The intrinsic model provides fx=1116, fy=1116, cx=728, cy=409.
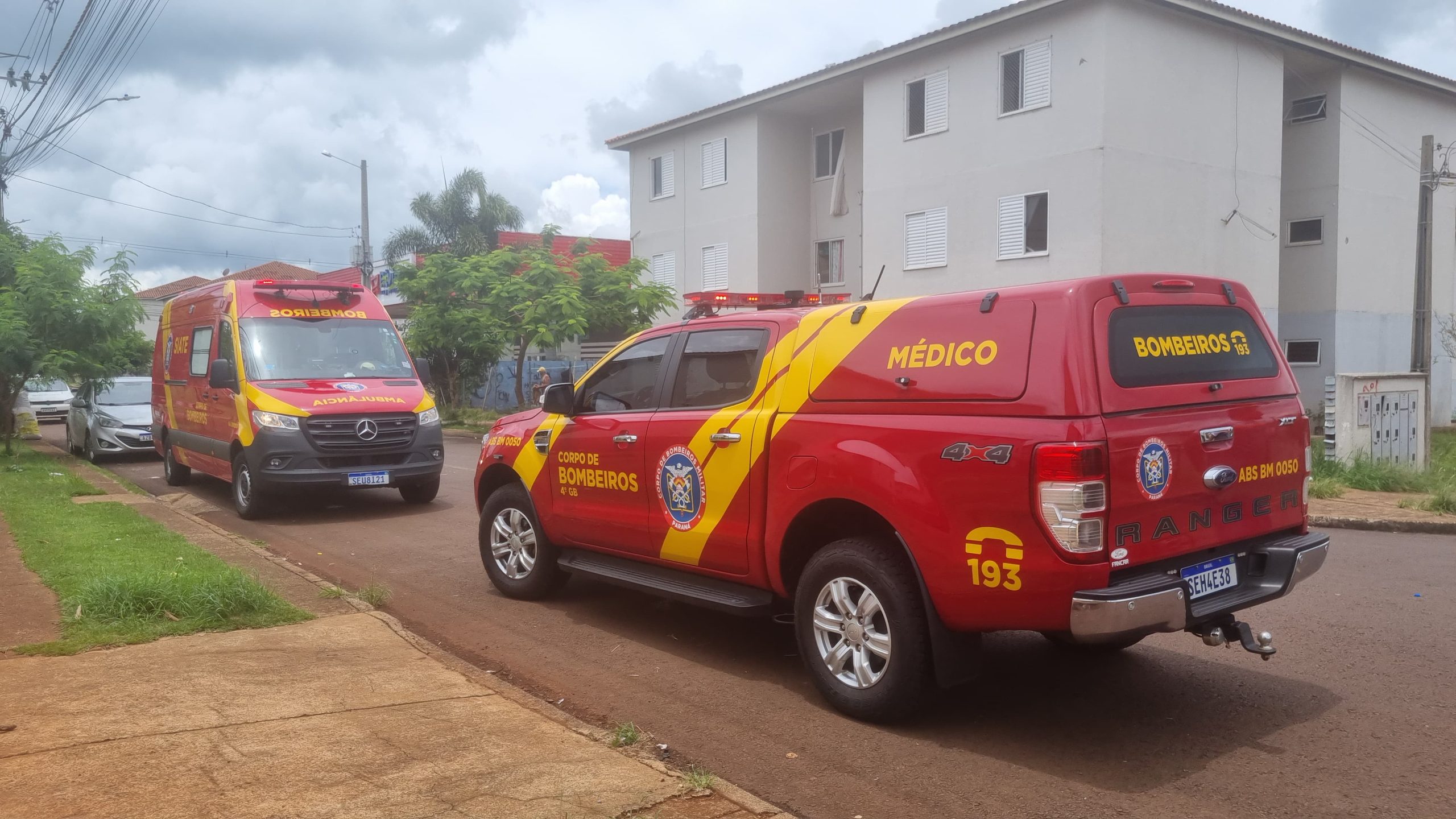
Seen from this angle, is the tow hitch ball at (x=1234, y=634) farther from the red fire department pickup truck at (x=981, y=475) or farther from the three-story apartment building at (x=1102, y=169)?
the three-story apartment building at (x=1102, y=169)

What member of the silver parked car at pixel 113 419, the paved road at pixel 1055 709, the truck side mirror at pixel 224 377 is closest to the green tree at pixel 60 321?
the silver parked car at pixel 113 419

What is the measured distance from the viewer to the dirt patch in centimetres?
612

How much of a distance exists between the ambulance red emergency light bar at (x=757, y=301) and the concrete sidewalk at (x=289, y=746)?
9.14ft

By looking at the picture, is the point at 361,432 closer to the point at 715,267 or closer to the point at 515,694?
the point at 515,694

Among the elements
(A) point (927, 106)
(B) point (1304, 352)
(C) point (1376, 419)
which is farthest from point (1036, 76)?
(C) point (1376, 419)

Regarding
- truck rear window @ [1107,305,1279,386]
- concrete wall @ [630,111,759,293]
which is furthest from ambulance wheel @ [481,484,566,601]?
concrete wall @ [630,111,759,293]

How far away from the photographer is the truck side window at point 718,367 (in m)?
5.91

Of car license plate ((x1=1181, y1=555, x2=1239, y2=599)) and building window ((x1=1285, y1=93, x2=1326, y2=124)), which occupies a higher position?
building window ((x1=1285, y1=93, x2=1326, y2=124))

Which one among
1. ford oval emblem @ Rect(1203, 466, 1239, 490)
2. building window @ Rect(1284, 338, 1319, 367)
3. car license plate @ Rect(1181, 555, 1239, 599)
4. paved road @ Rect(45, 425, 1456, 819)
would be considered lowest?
paved road @ Rect(45, 425, 1456, 819)

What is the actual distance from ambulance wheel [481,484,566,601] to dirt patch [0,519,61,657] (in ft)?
8.62

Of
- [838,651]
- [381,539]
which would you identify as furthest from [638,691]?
[381,539]

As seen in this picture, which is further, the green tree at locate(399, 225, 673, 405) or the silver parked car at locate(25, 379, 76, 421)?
the silver parked car at locate(25, 379, 76, 421)

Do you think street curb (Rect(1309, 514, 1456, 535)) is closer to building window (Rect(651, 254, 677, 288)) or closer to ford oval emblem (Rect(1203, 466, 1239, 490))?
ford oval emblem (Rect(1203, 466, 1239, 490))

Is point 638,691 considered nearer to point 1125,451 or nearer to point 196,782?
point 196,782
